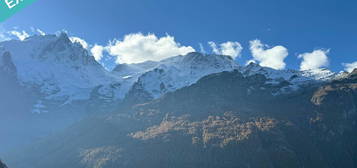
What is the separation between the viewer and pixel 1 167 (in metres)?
127

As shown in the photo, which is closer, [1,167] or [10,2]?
[10,2]

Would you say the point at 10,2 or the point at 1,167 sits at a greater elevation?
the point at 10,2

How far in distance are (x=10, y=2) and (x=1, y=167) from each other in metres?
63.2

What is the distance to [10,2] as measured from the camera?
273 feet
